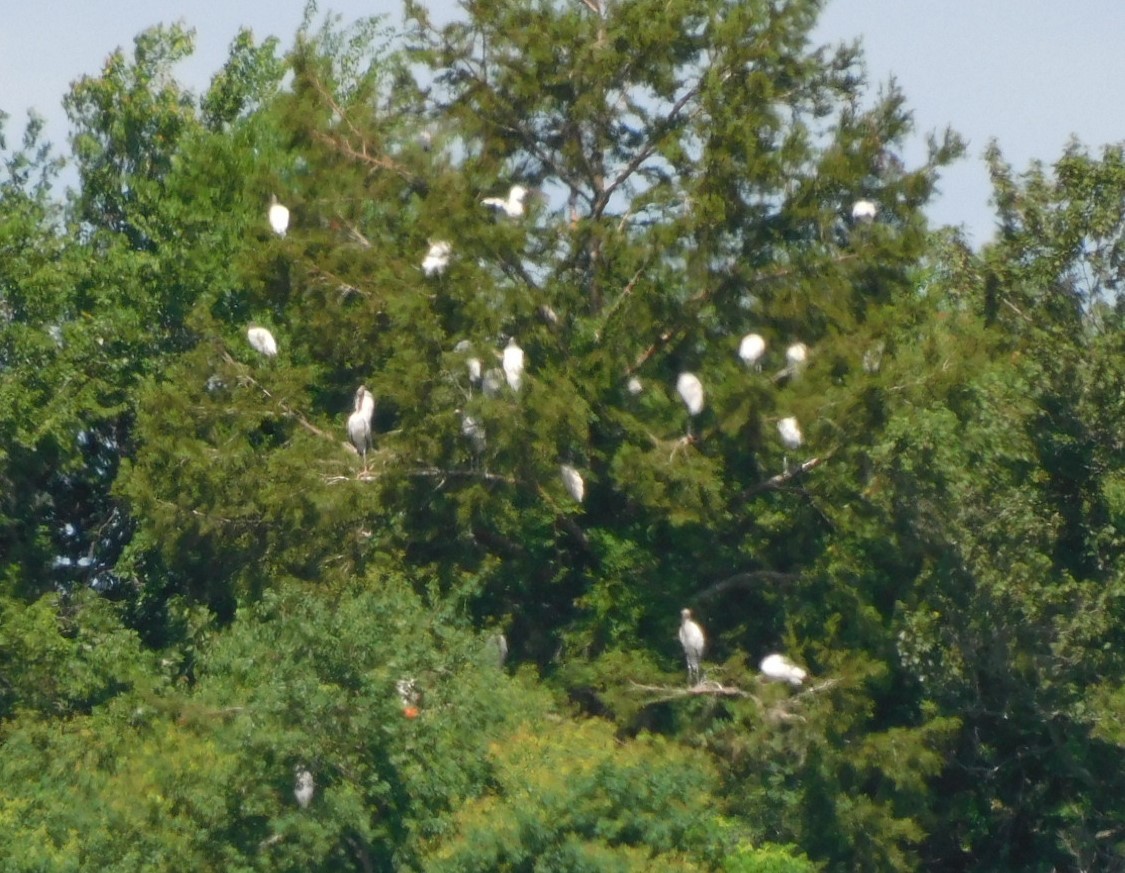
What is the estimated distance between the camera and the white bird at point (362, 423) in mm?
20875

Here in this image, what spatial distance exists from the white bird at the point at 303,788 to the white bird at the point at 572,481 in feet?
16.0

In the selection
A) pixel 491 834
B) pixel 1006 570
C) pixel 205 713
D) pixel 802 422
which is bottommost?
pixel 491 834

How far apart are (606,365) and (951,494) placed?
3802 millimetres

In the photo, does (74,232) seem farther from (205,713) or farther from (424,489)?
(205,713)

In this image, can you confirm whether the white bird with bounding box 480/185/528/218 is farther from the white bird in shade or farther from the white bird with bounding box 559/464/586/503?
the white bird in shade

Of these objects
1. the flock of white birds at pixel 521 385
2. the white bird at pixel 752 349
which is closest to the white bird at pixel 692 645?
the flock of white birds at pixel 521 385

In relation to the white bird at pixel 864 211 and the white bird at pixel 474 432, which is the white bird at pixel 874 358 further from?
the white bird at pixel 474 432

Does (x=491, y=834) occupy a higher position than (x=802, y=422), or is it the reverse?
(x=802, y=422)

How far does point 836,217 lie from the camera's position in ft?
69.5

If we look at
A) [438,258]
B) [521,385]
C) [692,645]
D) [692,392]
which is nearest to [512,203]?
[438,258]

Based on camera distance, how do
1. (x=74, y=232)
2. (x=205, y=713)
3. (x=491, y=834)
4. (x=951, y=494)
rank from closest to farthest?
(x=491, y=834) < (x=205, y=713) < (x=951, y=494) < (x=74, y=232)

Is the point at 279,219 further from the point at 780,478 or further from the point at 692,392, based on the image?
the point at 780,478

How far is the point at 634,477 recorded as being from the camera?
20531 millimetres

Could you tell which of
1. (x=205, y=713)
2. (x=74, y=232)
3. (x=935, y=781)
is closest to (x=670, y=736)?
(x=935, y=781)
